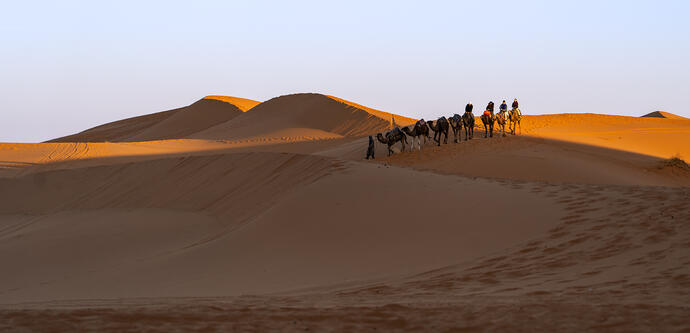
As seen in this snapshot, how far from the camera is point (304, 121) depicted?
5275 cm

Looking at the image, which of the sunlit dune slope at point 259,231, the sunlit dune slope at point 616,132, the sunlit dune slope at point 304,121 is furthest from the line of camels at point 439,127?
the sunlit dune slope at point 304,121

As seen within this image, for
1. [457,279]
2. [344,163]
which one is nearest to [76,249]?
[344,163]

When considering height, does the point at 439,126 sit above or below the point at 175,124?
below

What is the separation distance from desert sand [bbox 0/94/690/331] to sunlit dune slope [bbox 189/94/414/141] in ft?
75.2

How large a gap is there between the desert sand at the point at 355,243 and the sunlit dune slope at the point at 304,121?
75.2ft

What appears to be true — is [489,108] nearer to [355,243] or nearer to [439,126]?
[439,126]

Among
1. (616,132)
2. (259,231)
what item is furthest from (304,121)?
(259,231)

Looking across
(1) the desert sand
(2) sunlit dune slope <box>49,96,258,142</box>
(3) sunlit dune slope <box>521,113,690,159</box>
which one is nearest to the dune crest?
(2) sunlit dune slope <box>49,96,258,142</box>

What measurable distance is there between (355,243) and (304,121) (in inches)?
1664

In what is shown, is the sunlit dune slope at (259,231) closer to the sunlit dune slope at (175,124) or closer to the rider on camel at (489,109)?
the rider on camel at (489,109)

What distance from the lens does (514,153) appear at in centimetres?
2294

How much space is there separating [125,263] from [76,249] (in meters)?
2.77

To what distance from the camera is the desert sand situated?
545 cm

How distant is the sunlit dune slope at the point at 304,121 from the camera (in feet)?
161
